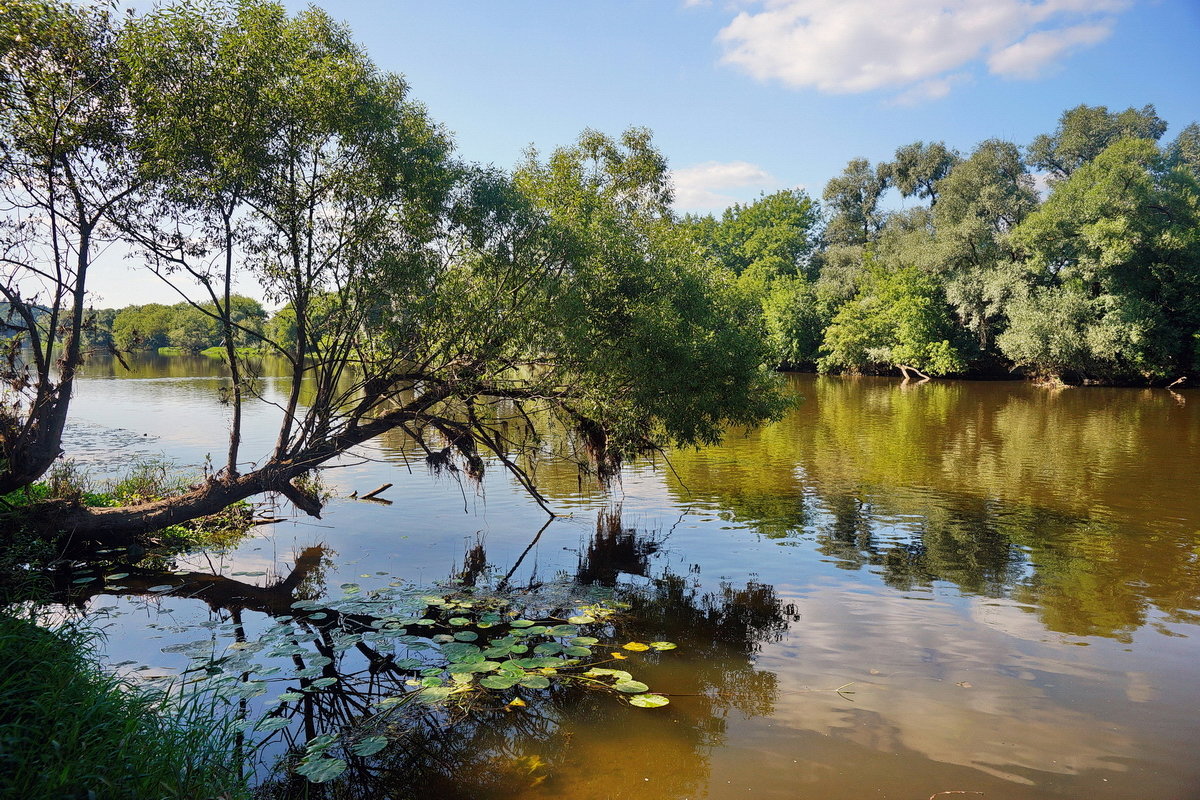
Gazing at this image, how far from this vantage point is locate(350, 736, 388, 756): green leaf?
771 centimetres

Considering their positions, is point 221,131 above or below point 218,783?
above

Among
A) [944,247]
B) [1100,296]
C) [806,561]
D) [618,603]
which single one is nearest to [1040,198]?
[944,247]

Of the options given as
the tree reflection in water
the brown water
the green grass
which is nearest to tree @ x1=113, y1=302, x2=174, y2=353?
the brown water

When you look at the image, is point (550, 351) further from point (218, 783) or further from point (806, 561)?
point (218, 783)

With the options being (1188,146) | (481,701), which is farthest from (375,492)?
(1188,146)

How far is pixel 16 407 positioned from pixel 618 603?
39.3 ft

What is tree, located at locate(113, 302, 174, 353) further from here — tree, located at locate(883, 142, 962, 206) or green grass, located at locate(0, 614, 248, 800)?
green grass, located at locate(0, 614, 248, 800)

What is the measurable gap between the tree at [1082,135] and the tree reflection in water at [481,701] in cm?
6576

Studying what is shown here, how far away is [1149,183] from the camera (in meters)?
47.5

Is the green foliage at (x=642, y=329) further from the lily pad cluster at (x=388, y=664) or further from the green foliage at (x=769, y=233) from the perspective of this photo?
→ the green foliage at (x=769, y=233)

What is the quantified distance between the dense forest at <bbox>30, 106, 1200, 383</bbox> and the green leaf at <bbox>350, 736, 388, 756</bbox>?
2856cm

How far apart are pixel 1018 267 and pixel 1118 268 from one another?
5.97 meters

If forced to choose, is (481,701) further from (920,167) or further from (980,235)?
(920,167)

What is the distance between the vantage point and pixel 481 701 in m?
9.10
